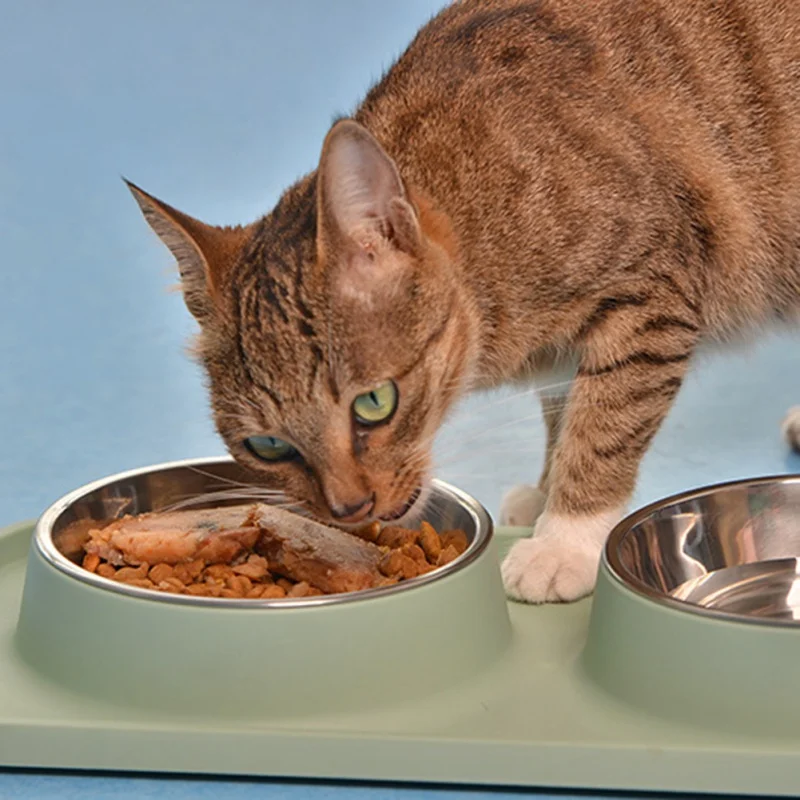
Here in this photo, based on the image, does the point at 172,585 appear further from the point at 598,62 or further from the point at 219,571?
the point at 598,62

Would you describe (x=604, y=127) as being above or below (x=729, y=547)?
above

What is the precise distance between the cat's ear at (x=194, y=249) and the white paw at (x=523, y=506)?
0.71 meters

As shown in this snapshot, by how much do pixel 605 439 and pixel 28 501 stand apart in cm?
115

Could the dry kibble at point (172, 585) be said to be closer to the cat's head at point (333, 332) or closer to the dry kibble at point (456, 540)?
the cat's head at point (333, 332)

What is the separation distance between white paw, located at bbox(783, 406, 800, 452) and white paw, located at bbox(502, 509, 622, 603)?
0.94 metres

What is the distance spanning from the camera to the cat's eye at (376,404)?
146 centimetres

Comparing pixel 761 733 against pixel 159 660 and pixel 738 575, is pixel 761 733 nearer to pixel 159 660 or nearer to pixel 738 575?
pixel 738 575

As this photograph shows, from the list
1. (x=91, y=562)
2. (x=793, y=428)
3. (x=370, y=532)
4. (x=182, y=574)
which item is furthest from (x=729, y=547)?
(x=793, y=428)

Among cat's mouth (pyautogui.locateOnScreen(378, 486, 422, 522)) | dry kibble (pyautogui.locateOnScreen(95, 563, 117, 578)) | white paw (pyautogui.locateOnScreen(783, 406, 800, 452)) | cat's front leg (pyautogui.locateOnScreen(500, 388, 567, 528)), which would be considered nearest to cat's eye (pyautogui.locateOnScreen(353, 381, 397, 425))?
cat's mouth (pyautogui.locateOnScreen(378, 486, 422, 522))

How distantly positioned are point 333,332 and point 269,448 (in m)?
0.16

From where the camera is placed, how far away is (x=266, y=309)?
1477 millimetres

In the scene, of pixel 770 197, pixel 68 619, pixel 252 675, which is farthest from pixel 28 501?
pixel 770 197

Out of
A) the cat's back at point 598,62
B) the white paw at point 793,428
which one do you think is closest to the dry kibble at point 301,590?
the cat's back at point 598,62

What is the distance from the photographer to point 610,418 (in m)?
1.71
